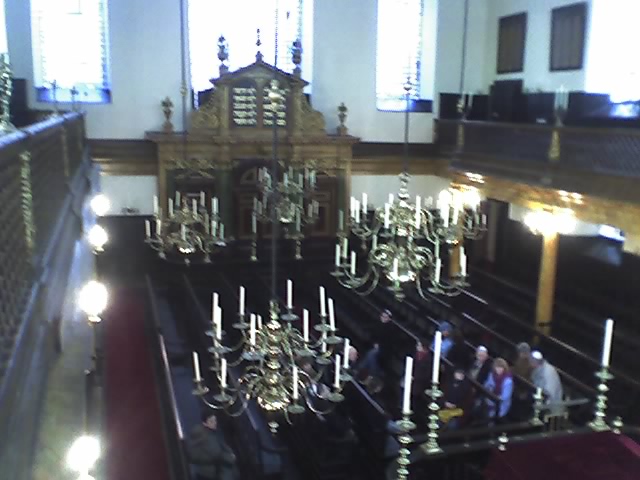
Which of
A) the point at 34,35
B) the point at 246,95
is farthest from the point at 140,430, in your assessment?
the point at 34,35

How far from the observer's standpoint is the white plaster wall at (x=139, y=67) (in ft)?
50.0

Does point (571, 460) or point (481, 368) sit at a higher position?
point (571, 460)

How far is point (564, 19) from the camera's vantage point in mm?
14688

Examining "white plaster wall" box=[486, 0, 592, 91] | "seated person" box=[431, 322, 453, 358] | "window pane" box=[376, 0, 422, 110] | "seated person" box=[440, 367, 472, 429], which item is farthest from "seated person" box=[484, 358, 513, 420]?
"window pane" box=[376, 0, 422, 110]

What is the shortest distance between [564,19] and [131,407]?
11651mm

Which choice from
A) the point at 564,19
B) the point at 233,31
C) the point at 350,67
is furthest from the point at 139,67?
the point at 564,19

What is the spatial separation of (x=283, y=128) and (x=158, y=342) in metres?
6.72

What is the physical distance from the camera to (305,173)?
50.3 feet

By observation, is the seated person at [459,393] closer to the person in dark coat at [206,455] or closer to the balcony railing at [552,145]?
the person in dark coat at [206,455]

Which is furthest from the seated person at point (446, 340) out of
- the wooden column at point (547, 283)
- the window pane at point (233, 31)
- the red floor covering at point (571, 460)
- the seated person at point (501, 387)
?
the window pane at point (233, 31)

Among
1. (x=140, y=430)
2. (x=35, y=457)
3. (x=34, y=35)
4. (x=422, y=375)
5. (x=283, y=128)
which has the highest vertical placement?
(x=34, y=35)

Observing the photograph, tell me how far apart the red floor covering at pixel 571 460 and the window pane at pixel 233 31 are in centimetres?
1182

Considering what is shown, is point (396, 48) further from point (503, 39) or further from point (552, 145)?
point (552, 145)

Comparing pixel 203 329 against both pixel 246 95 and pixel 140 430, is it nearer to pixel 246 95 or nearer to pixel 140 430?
pixel 140 430
